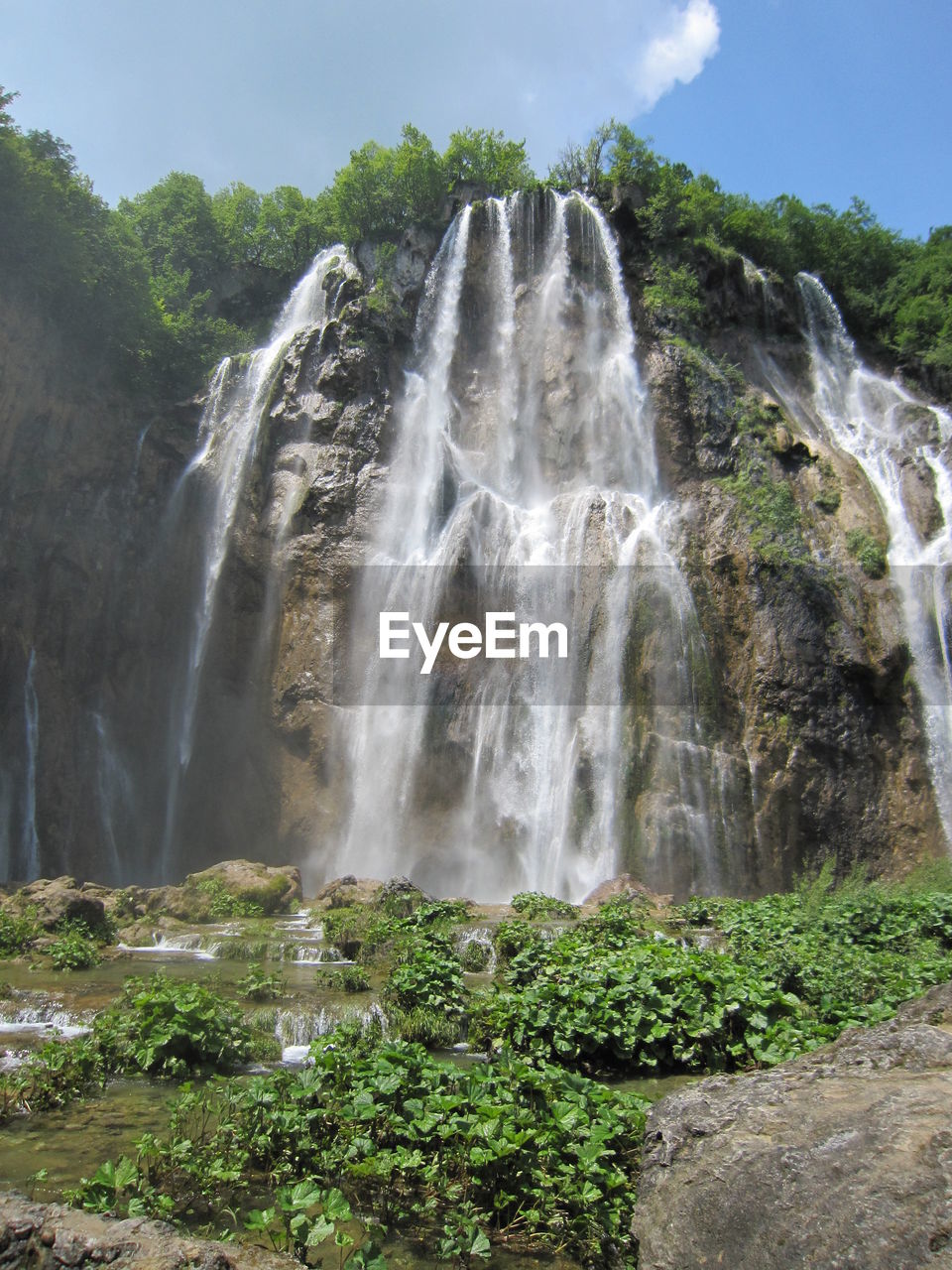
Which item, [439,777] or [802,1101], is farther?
[439,777]

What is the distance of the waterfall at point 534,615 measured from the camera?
20641mm

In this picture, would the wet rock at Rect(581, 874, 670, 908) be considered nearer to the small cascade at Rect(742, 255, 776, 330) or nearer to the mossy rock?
the mossy rock

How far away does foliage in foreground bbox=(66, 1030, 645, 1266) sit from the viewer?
4.14 m

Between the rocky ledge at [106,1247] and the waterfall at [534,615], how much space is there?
17318 mm

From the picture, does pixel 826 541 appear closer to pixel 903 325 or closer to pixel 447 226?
pixel 903 325

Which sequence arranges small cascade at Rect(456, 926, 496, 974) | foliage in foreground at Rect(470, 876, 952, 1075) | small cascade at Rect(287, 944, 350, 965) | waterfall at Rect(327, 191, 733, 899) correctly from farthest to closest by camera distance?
waterfall at Rect(327, 191, 733, 899), small cascade at Rect(287, 944, 350, 965), small cascade at Rect(456, 926, 496, 974), foliage in foreground at Rect(470, 876, 952, 1075)

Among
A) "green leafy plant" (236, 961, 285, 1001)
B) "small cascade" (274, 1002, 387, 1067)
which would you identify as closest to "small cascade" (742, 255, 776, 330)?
"green leafy plant" (236, 961, 285, 1001)

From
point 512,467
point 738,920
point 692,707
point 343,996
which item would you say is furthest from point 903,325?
point 343,996

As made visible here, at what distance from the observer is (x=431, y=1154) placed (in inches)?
182

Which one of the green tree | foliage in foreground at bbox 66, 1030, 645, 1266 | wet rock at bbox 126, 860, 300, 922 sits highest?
the green tree

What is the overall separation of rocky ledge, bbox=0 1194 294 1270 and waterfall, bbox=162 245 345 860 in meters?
23.3

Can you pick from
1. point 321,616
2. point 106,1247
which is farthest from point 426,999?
point 321,616

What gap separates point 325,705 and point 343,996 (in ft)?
49.9

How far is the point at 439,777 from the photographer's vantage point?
22.9 m
